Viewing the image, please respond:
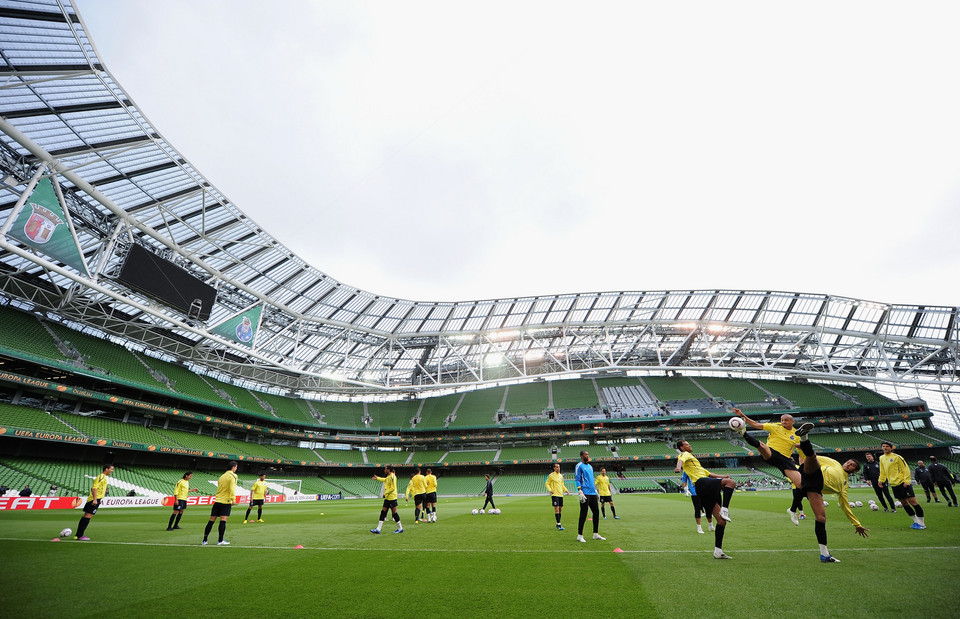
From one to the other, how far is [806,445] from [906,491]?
5917mm

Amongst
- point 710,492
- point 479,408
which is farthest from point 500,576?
point 479,408

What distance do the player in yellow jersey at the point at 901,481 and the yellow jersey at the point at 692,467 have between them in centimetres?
478

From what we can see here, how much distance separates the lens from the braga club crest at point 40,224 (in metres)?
16.9

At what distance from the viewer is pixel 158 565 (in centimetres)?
635

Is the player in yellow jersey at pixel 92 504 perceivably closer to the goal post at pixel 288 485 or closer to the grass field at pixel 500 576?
the grass field at pixel 500 576

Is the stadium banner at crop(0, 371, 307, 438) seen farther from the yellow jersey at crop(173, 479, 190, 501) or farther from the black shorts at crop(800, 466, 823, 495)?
the black shorts at crop(800, 466, 823, 495)

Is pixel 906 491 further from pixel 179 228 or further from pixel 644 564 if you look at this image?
pixel 179 228

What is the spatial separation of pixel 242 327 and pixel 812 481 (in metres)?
30.0

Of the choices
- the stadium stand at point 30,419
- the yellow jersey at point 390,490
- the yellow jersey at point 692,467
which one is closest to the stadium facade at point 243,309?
the stadium stand at point 30,419

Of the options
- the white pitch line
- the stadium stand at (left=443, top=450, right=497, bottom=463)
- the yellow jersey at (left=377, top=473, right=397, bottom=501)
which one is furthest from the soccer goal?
the yellow jersey at (left=377, top=473, right=397, bottom=501)

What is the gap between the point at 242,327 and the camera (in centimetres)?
2720

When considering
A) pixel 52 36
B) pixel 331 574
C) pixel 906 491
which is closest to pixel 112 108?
pixel 52 36

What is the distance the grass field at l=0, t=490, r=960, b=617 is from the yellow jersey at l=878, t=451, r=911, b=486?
38.0 inches

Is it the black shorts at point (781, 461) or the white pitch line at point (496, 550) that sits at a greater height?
the black shorts at point (781, 461)
